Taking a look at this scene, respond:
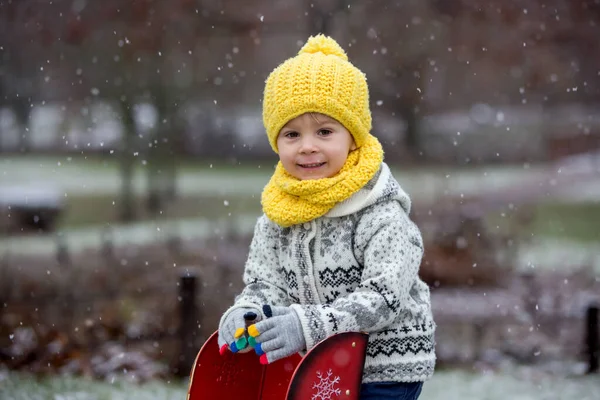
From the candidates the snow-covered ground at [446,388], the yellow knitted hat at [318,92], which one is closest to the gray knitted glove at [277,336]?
the yellow knitted hat at [318,92]

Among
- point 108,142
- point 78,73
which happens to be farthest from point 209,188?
point 78,73

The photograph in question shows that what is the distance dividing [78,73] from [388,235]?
4517 mm

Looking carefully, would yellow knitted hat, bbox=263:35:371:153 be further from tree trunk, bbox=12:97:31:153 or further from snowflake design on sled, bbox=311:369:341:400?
tree trunk, bbox=12:97:31:153

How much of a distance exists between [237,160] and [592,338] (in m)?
2.73

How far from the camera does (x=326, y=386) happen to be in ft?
7.44

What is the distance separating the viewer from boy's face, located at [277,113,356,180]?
249cm

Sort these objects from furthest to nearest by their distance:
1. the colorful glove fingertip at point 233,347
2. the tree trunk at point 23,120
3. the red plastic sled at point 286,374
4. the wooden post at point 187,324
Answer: the tree trunk at point 23,120
the wooden post at point 187,324
the colorful glove fingertip at point 233,347
the red plastic sled at point 286,374

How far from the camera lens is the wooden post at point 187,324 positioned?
569 centimetres

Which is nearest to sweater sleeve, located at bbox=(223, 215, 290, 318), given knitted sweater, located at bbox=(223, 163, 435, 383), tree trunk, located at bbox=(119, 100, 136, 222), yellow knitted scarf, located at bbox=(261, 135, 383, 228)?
knitted sweater, located at bbox=(223, 163, 435, 383)

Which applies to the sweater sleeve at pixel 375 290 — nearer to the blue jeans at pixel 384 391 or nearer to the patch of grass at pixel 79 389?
the blue jeans at pixel 384 391

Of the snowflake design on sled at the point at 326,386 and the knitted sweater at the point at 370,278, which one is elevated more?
the knitted sweater at the point at 370,278

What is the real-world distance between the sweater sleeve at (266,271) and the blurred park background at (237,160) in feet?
11.2

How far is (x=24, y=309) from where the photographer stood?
6.19 meters

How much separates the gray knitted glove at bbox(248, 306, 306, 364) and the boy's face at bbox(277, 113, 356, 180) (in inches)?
18.0
